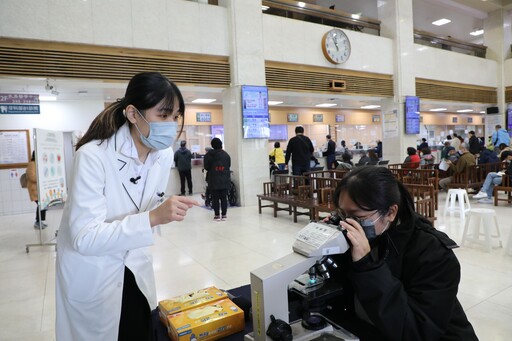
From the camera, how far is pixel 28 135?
317 inches

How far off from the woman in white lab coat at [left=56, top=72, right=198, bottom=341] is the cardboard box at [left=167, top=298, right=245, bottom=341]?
0.83ft

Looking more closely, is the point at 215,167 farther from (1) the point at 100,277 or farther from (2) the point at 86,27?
(1) the point at 100,277

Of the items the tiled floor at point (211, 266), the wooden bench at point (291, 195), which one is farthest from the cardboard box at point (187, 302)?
→ the wooden bench at point (291, 195)

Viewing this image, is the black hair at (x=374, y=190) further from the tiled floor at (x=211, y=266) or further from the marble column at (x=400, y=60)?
the marble column at (x=400, y=60)

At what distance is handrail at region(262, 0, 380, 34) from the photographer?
825 centimetres

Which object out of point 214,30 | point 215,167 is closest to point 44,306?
point 215,167

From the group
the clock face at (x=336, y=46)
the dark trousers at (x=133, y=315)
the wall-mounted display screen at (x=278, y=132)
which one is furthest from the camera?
the wall-mounted display screen at (x=278, y=132)

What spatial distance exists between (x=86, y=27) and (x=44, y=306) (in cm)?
489

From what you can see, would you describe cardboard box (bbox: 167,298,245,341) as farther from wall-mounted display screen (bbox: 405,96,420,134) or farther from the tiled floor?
wall-mounted display screen (bbox: 405,96,420,134)

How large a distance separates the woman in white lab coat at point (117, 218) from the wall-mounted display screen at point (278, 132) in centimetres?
1282

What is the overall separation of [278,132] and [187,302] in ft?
43.4

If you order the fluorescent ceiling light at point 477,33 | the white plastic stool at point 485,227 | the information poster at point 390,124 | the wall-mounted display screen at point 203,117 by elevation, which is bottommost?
the white plastic stool at point 485,227

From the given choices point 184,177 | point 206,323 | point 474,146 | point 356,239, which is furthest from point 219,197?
point 474,146

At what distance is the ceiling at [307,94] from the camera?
20.8 feet
